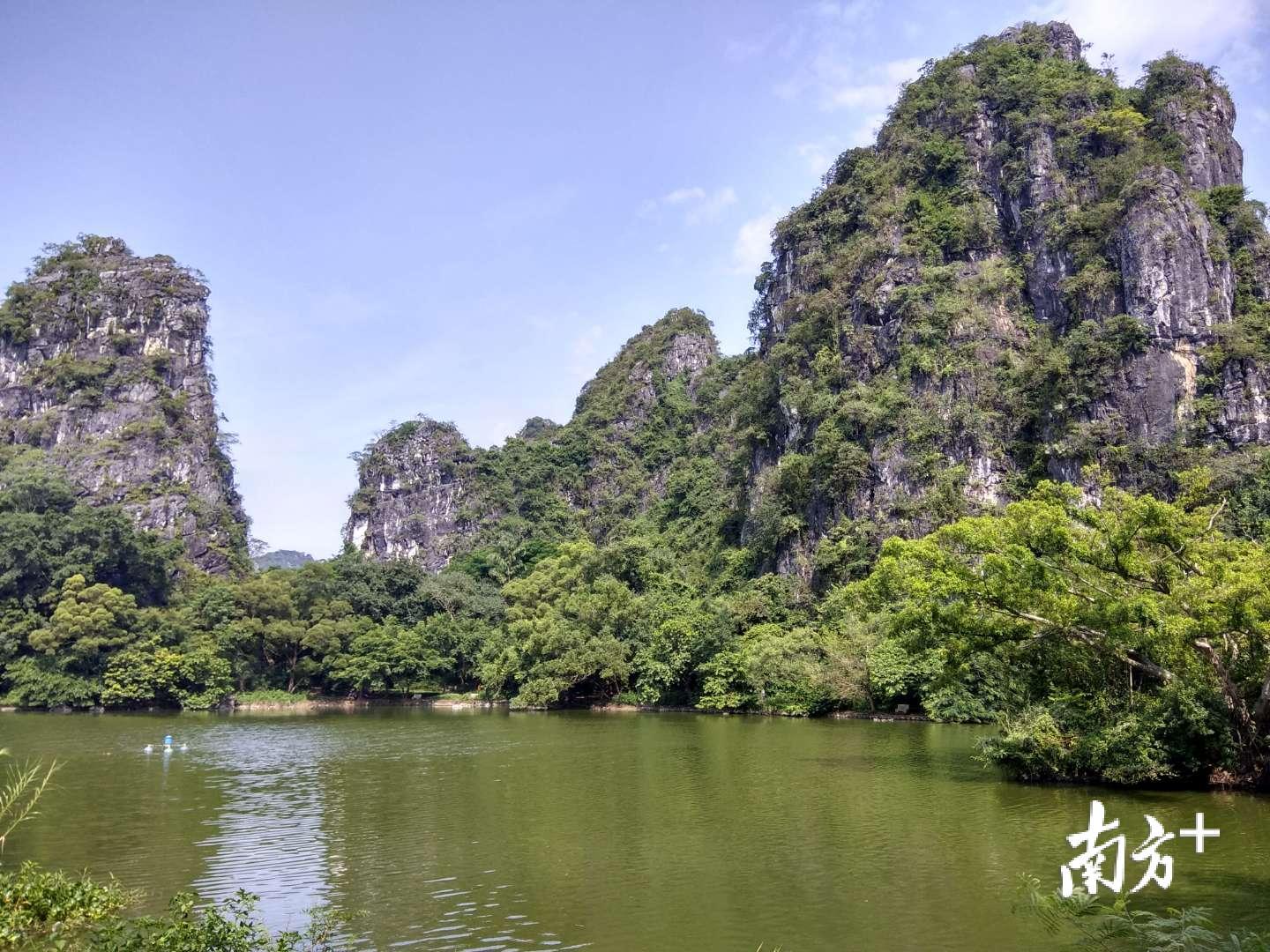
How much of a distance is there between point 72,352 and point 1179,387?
237 feet

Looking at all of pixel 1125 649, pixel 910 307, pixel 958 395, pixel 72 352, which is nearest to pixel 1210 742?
pixel 1125 649

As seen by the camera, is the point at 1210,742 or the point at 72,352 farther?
the point at 72,352

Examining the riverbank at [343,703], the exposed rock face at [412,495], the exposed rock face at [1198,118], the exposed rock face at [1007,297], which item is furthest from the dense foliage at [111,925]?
the exposed rock face at [412,495]

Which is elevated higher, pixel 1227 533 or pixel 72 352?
pixel 72 352

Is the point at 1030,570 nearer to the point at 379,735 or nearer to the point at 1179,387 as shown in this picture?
the point at 379,735

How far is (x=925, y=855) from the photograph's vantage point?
36.9 feet

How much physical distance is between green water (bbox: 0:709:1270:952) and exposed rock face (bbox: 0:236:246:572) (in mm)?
43224

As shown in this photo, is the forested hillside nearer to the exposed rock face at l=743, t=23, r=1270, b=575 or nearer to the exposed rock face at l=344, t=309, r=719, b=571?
the exposed rock face at l=743, t=23, r=1270, b=575

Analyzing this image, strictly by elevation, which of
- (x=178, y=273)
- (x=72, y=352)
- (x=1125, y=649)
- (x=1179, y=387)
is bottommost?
(x=1125, y=649)

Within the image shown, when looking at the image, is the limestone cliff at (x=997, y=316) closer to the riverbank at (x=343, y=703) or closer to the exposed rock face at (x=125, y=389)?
the riverbank at (x=343, y=703)

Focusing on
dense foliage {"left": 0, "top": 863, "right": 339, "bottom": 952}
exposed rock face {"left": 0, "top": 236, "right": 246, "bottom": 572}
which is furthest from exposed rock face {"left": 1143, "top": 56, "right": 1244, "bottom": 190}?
exposed rock face {"left": 0, "top": 236, "right": 246, "bottom": 572}

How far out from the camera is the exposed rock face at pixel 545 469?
245 feet

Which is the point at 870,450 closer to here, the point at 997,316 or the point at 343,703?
the point at 997,316

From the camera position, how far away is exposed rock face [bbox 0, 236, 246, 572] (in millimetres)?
62062
